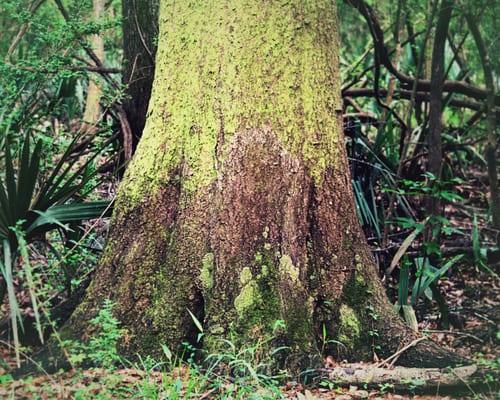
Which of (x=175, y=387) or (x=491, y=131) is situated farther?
(x=491, y=131)

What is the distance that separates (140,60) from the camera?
6711 millimetres

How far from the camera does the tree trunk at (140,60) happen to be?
664 cm

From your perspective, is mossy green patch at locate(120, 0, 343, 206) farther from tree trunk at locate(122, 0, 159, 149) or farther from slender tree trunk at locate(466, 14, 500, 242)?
tree trunk at locate(122, 0, 159, 149)

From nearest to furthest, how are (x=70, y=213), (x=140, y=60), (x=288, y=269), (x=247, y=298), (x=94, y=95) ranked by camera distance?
(x=247, y=298)
(x=288, y=269)
(x=70, y=213)
(x=140, y=60)
(x=94, y=95)

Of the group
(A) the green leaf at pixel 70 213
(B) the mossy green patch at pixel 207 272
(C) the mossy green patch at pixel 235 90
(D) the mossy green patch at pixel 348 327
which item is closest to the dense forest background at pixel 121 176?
(A) the green leaf at pixel 70 213

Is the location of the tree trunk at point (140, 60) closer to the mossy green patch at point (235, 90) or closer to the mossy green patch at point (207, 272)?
the mossy green patch at point (235, 90)

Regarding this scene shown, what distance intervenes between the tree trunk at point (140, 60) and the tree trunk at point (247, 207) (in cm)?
218

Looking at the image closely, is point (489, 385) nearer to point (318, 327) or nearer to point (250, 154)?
point (318, 327)

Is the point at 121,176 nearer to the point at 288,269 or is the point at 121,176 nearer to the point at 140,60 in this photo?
the point at 140,60

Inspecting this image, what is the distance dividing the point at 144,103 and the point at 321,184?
289cm

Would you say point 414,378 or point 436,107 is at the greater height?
point 436,107

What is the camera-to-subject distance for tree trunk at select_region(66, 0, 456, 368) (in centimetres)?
400

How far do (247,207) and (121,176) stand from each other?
2.71 meters

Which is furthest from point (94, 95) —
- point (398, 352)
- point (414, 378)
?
point (414, 378)
